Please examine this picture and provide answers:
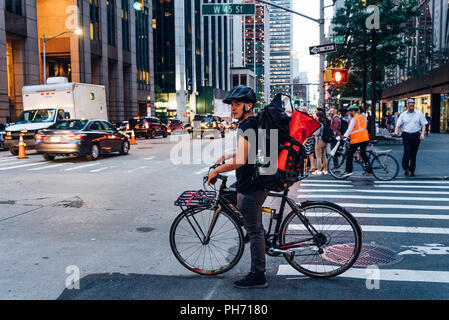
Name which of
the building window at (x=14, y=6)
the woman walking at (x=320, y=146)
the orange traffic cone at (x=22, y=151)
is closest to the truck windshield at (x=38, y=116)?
the orange traffic cone at (x=22, y=151)

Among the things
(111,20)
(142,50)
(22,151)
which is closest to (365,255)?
(22,151)

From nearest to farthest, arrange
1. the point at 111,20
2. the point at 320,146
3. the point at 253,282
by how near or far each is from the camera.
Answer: the point at 253,282 < the point at 320,146 < the point at 111,20

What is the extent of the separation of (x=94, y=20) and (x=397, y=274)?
51.1 m

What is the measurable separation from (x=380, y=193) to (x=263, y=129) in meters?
6.93

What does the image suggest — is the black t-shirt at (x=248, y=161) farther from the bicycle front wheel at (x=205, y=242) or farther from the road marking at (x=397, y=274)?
the road marking at (x=397, y=274)

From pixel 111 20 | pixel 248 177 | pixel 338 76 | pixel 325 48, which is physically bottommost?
pixel 248 177

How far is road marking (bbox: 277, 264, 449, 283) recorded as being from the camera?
463cm

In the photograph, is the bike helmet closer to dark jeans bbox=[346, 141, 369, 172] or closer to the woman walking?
dark jeans bbox=[346, 141, 369, 172]

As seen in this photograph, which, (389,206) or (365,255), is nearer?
(365,255)

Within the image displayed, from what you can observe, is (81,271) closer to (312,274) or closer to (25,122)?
(312,274)

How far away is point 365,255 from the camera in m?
5.43

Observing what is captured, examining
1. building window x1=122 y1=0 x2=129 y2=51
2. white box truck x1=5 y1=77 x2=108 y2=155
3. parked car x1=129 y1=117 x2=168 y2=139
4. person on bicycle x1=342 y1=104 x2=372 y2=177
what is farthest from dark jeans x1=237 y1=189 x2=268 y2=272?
building window x1=122 y1=0 x2=129 y2=51

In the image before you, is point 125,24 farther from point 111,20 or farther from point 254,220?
point 254,220

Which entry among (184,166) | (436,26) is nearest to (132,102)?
(436,26)
